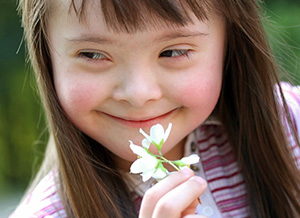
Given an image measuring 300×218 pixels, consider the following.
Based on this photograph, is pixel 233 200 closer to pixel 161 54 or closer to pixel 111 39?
pixel 161 54

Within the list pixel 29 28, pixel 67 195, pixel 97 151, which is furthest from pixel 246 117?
pixel 29 28

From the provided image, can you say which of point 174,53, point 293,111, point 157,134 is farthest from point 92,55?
point 293,111

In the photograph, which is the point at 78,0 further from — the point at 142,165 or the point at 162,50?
the point at 142,165

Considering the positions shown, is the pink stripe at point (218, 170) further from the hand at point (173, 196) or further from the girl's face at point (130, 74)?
the hand at point (173, 196)

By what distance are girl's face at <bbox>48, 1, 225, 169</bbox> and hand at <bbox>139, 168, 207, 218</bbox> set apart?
29cm

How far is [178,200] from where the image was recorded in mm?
1103

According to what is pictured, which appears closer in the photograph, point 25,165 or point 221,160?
point 221,160

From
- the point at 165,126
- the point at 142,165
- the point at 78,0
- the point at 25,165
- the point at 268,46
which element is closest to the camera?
the point at 142,165

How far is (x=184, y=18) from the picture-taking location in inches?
53.6

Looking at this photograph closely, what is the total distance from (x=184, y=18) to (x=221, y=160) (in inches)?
23.6

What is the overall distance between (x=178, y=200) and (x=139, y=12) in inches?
18.5

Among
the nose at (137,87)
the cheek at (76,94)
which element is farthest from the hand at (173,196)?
the cheek at (76,94)

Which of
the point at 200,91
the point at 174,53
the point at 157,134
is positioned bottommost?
the point at 157,134

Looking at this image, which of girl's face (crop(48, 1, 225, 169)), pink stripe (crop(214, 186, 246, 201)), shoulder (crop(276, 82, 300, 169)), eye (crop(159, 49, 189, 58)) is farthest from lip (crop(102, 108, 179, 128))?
shoulder (crop(276, 82, 300, 169))
